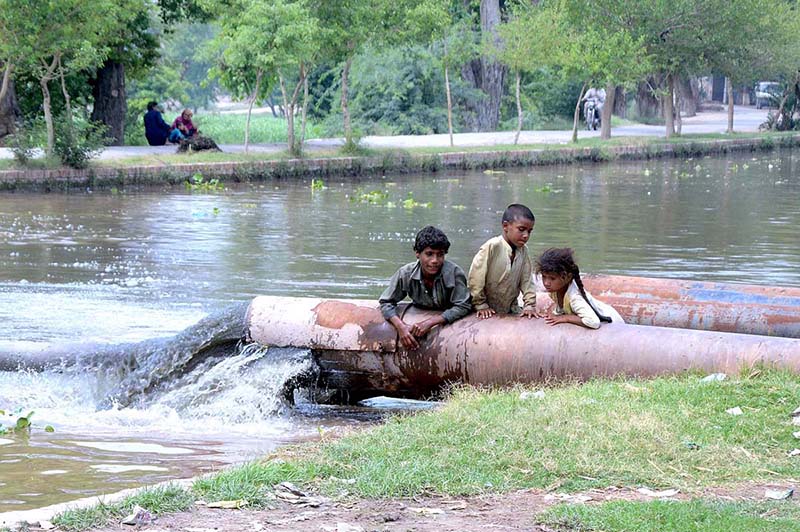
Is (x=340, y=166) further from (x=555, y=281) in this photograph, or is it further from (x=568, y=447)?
(x=568, y=447)

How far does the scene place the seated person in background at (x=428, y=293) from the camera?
8.91 meters

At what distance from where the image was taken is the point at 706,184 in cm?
2869

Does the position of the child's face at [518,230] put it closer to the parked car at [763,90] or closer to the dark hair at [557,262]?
the dark hair at [557,262]

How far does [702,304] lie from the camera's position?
33.2 feet

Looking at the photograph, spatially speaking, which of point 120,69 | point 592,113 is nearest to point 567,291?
point 120,69

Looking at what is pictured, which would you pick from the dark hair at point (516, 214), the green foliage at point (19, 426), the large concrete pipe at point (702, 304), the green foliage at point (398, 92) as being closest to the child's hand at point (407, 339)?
the dark hair at point (516, 214)

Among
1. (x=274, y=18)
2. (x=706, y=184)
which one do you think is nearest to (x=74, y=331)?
(x=274, y=18)

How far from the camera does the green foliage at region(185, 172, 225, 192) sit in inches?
1018

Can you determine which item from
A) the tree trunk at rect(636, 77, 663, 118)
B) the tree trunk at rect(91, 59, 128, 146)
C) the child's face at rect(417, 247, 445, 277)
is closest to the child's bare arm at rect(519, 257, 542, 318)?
the child's face at rect(417, 247, 445, 277)

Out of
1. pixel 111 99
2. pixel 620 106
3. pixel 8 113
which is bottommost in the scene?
pixel 620 106

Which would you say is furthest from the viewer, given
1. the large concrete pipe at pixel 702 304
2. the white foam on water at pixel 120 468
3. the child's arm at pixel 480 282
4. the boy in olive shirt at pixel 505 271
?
the large concrete pipe at pixel 702 304

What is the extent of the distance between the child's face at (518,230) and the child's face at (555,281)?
363mm

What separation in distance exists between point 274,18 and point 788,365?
21.4 meters

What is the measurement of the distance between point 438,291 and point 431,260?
36cm
